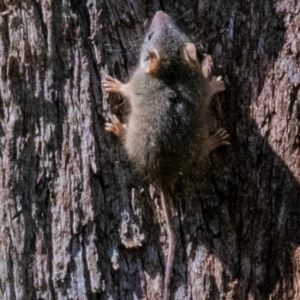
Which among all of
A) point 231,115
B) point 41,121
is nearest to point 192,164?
point 231,115

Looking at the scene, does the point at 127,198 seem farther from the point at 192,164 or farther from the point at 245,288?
the point at 245,288

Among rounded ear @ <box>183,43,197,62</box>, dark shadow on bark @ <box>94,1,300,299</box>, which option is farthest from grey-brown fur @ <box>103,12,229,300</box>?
dark shadow on bark @ <box>94,1,300,299</box>

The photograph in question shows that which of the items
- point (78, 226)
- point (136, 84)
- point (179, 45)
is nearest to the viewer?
point (78, 226)

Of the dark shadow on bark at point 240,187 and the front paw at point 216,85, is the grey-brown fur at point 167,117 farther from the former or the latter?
the dark shadow on bark at point 240,187

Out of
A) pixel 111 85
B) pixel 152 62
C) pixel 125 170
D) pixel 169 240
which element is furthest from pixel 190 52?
pixel 169 240

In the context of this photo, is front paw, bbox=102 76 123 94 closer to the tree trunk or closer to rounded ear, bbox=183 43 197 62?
the tree trunk

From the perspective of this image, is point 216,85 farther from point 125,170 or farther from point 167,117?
point 125,170
